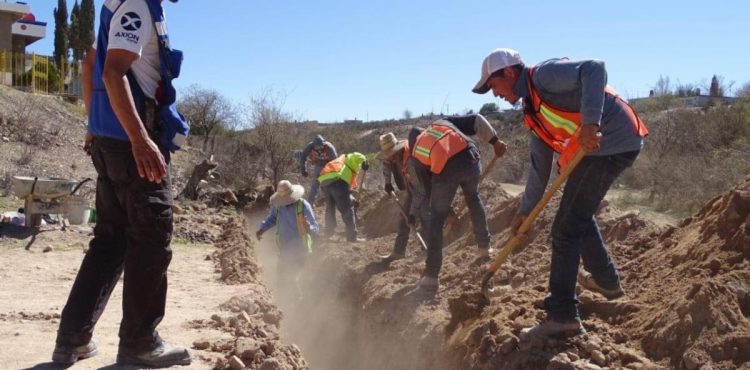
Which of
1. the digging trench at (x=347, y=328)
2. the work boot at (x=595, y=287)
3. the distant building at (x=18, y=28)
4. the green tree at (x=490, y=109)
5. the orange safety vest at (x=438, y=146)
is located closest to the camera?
the work boot at (x=595, y=287)

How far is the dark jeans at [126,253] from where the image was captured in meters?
3.31

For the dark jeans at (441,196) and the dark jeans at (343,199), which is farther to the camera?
the dark jeans at (343,199)

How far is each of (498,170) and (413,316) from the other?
21933mm

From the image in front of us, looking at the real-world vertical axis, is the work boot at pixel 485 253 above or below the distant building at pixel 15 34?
below

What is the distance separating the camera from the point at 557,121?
4.27 meters

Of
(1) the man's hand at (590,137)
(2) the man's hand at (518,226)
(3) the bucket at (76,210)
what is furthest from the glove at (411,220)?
(3) the bucket at (76,210)

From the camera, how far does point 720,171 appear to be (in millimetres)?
14227

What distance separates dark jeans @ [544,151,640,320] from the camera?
4.09 m

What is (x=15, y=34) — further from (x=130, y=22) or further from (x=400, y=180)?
(x=130, y=22)

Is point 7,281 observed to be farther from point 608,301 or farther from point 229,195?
point 229,195

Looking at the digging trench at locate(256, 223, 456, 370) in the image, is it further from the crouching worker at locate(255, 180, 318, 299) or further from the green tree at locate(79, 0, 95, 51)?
the green tree at locate(79, 0, 95, 51)

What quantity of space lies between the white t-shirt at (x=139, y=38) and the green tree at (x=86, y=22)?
143 feet

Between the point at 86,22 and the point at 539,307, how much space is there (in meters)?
45.0

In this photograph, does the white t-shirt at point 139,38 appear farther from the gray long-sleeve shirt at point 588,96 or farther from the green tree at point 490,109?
the green tree at point 490,109
